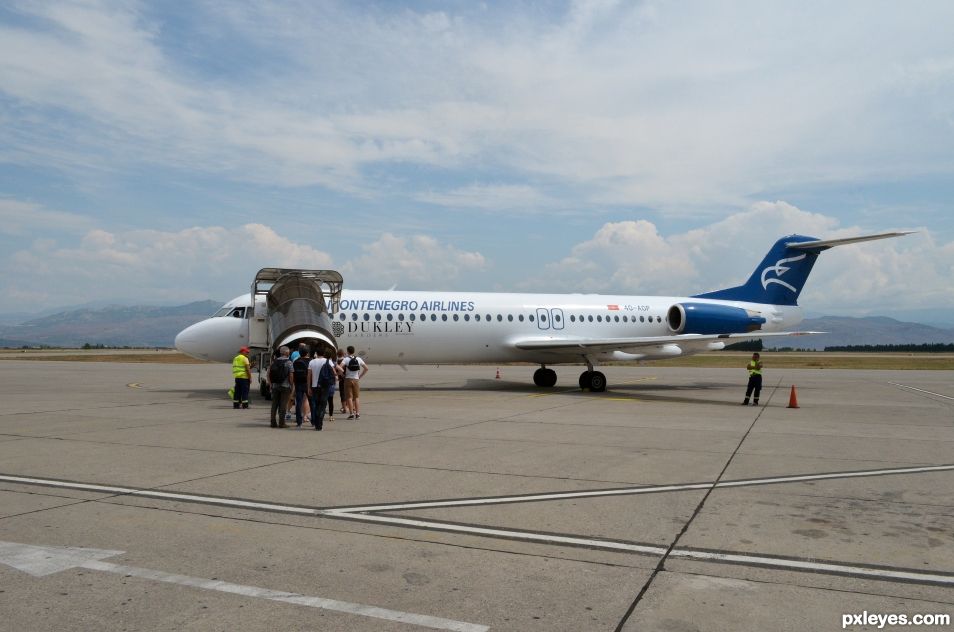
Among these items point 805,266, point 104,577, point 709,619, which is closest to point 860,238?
point 805,266

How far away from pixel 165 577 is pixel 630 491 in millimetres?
5380

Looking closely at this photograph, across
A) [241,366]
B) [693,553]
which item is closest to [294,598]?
[693,553]

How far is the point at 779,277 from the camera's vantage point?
3036 centimetres

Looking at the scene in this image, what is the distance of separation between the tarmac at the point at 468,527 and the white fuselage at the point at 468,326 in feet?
Result: 26.0

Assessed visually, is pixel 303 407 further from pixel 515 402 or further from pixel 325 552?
pixel 325 552

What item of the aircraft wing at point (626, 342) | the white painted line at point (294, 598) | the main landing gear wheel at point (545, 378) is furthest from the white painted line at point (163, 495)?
the main landing gear wheel at point (545, 378)

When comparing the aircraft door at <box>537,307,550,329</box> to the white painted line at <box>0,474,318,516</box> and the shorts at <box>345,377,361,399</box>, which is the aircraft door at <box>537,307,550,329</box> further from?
the white painted line at <box>0,474,318,516</box>

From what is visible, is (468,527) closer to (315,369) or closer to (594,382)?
(315,369)

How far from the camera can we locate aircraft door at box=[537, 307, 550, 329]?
26797 millimetres

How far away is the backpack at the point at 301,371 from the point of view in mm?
14805

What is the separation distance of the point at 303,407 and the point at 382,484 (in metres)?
6.92

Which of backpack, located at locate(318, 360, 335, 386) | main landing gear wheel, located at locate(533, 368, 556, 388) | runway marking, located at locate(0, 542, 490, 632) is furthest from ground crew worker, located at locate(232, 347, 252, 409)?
main landing gear wheel, located at locate(533, 368, 556, 388)

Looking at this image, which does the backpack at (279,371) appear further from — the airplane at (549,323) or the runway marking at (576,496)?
the airplane at (549,323)

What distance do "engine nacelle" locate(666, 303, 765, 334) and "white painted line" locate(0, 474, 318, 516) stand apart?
23.0m
